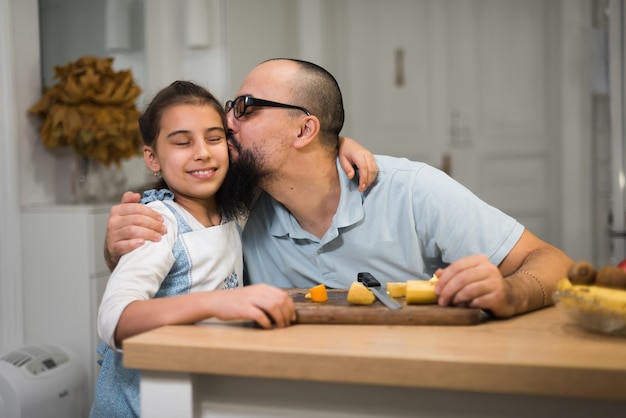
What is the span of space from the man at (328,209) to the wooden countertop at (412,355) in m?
0.61

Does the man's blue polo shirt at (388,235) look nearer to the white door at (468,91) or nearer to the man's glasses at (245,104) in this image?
the man's glasses at (245,104)

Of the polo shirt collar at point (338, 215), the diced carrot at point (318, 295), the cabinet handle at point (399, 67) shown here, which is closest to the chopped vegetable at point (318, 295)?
the diced carrot at point (318, 295)

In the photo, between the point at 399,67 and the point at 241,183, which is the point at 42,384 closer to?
the point at 241,183

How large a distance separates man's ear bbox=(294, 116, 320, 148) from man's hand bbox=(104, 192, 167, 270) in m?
0.51

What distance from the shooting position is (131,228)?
56.2 inches

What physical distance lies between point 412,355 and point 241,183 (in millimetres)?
934

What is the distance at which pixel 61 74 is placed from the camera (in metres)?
2.95

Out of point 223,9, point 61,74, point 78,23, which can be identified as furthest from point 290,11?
point 61,74

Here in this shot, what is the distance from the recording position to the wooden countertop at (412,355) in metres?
0.89

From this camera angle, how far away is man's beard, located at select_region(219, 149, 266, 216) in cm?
175

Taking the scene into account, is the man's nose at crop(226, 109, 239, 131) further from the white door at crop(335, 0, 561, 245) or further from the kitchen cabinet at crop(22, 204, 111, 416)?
the white door at crop(335, 0, 561, 245)

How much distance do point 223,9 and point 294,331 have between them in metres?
3.32

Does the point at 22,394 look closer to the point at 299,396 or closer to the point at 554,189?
the point at 299,396

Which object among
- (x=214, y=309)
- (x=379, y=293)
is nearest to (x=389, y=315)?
(x=379, y=293)
